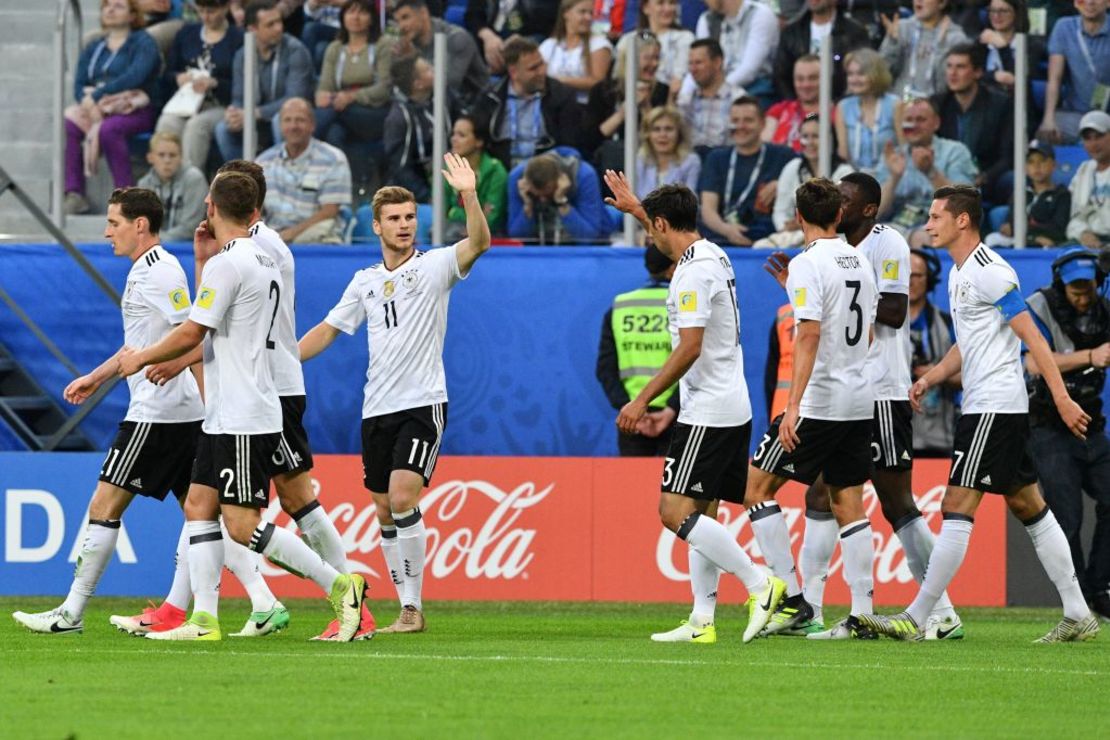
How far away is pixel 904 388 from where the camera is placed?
10.4 metres

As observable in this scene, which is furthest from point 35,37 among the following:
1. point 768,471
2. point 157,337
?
point 768,471

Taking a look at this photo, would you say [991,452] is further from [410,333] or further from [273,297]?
[273,297]

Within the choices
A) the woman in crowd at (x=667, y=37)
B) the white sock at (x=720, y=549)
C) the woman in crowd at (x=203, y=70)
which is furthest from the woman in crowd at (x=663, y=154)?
the white sock at (x=720, y=549)

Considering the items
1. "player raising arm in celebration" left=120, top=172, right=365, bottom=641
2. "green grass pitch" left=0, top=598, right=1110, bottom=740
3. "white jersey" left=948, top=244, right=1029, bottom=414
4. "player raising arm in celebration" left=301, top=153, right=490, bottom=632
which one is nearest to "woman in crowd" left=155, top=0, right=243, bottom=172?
"player raising arm in celebration" left=301, top=153, right=490, bottom=632

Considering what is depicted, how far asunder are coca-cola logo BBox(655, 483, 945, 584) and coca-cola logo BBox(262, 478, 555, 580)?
0.94 meters

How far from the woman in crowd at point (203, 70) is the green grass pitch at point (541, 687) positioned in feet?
20.7

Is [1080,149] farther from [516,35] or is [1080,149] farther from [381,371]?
[381,371]

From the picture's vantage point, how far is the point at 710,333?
9.57 metres

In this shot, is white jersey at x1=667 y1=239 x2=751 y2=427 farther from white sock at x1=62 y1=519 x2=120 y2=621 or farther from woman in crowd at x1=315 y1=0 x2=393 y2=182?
woman in crowd at x1=315 y1=0 x2=393 y2=182

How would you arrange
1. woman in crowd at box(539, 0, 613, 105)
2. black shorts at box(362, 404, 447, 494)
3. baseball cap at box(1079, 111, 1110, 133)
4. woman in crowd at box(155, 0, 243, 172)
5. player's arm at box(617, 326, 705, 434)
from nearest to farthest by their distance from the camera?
player's arm at box(617, 326, 705, 434) → black shorts at box(362, 404, 447, 494) → baseball cap at box(1079, 111, 1110, 133) → woman in crowd at box(539, 0, 613, 105) → woman in crowd at box(155, 0, 243, 172)

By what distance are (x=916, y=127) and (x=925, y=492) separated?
9.61 ft

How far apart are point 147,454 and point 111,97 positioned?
7164 millimetres

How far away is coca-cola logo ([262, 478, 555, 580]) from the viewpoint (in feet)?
44.8

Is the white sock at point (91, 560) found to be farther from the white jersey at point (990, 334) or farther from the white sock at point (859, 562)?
the white jersey at point (990, 334)
